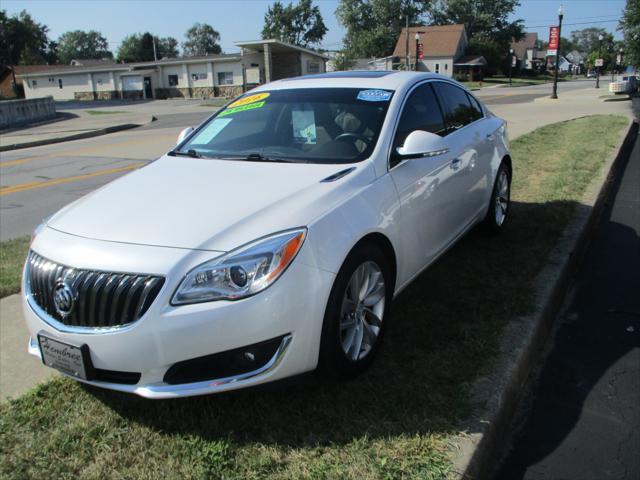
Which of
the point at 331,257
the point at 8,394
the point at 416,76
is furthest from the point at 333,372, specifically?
the point at 416,76

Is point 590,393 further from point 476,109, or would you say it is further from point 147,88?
point 147,88

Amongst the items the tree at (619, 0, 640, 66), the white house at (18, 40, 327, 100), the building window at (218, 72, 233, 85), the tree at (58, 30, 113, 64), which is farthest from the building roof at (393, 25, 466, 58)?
the tree at (58, 30, 113, 64)

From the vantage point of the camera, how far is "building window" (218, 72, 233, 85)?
5022cm

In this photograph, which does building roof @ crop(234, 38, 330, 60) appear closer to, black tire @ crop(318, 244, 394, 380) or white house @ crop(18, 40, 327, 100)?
white house @ crop(18, 40, 327, 100)

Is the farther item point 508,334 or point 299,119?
point 299,119

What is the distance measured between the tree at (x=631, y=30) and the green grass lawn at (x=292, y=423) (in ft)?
105

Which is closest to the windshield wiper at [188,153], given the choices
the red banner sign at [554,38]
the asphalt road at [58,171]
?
the asphalt road at [58,171]

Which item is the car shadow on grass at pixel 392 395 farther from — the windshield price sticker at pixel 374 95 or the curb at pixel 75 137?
the curb at pixel 75 137

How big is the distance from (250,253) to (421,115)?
6.90ft

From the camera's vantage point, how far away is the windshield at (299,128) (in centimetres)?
357

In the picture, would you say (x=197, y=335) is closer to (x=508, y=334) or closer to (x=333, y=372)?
(x=333, y=372)

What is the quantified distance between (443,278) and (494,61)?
86.3m

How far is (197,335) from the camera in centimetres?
242

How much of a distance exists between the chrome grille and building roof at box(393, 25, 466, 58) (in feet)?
254
